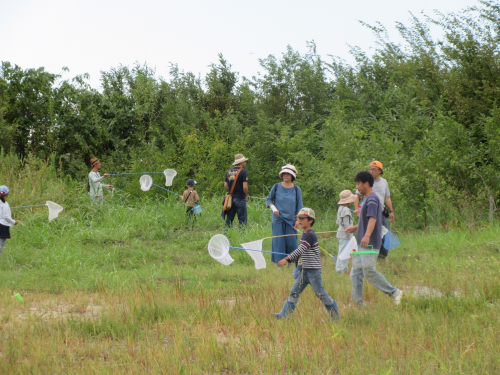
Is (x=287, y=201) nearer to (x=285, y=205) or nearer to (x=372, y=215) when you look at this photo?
(x=285, y=205)

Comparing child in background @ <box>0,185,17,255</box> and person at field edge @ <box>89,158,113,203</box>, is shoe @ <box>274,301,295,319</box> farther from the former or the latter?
person at field edge @ <box>89,158,113,203</box>

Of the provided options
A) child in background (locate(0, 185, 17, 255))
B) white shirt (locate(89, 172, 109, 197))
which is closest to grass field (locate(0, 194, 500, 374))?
child in background (locate(0, 185, 17, 255))

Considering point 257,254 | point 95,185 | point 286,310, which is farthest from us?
point 95,185

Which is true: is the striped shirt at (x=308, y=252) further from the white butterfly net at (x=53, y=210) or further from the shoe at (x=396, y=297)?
the white butterfly net at (x=53, y=210)

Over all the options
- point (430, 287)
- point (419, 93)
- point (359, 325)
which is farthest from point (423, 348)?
point (419, 93)

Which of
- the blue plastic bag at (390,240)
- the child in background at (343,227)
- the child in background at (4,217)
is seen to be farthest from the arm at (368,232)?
the child in background at (4,217)

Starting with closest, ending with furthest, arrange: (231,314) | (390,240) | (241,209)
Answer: (231,314), (390,240), (241,209)

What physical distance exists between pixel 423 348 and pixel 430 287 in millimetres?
2350

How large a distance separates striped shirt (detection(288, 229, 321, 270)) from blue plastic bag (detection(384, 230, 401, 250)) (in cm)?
206

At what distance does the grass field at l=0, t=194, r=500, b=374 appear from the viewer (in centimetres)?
425

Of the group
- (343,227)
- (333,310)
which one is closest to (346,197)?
(343,227)

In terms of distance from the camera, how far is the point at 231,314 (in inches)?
222

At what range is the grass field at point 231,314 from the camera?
4.25 meters

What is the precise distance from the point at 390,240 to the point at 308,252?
7.56 feet
